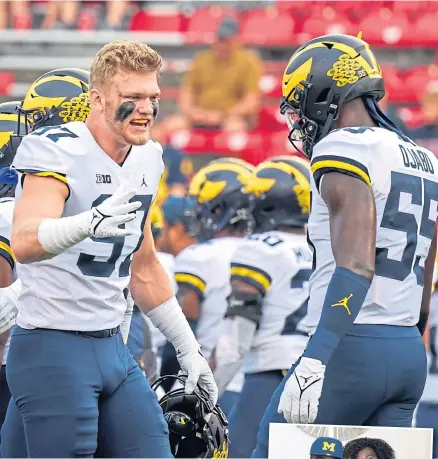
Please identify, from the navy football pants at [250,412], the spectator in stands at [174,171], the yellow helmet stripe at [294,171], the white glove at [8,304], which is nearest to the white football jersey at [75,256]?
the white glove at [8,304]

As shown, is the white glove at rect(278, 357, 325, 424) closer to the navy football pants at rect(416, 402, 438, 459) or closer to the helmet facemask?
the helmet facemask

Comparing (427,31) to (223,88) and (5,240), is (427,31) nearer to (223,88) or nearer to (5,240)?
(223,88)

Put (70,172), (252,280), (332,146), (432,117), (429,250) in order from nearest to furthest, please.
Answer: (70,172) → (332,146) → (429,250) → (252,280) → (432,117)

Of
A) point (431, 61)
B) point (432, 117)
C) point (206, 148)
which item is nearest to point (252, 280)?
point (432, 117)

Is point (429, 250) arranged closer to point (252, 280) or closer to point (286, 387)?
point (286, 387)

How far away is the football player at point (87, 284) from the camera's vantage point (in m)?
3.57

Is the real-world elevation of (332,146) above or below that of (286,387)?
above

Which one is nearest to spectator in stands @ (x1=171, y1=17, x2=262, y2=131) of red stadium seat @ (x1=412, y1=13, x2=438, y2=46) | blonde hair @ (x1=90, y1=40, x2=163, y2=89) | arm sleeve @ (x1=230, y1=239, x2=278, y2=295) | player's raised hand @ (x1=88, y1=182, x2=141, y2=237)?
red stadium seat @ (x1=412, y1=13, x2=438, y2=46)

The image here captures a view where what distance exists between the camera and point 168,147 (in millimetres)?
12555

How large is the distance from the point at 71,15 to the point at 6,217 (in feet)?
34.7

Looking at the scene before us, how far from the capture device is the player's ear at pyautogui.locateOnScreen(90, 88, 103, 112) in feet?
12.3

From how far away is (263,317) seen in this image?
5.46 metres

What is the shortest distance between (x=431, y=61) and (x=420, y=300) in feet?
35.0

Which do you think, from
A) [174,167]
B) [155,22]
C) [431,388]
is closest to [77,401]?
[431,388]
